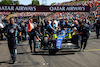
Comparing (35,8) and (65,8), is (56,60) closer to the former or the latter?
(35,8)

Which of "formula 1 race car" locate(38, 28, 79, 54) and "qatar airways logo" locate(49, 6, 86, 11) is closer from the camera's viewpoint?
"formula 1 race car" locate(38, 28, 79, 54)

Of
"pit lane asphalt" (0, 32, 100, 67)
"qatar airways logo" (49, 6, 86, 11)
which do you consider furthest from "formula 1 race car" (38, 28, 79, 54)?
"qatar airways logo" (49, 6, 86, 11)

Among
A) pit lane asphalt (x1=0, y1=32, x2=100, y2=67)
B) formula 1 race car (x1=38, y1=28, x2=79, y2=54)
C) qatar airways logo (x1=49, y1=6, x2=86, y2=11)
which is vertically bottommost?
pit lane asphalt (x1=0, y1=32, x2=100, y2=67)

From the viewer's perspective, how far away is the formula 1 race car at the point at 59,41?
9.69 meters

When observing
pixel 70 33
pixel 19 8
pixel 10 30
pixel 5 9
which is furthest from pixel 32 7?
pixel 10 30

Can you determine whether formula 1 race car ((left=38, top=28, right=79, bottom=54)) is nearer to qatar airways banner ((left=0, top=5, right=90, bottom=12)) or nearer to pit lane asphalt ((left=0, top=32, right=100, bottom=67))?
pit lane asphalt ((left=0, top=32, right=100, bottom=67))

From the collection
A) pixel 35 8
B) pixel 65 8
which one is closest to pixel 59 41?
pixel 35 8

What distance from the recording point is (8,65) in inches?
292

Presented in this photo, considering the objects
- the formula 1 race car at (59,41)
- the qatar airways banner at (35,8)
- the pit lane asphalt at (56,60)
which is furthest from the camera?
the qatar airways banner at (35,8)

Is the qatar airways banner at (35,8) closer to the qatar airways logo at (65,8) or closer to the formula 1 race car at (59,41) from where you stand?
the qatar airways logo at (65,8)

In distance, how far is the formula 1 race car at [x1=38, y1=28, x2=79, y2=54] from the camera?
969 centimetres

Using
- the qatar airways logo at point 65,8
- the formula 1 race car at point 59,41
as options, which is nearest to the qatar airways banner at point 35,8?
the qatar airways logo at point 65,8

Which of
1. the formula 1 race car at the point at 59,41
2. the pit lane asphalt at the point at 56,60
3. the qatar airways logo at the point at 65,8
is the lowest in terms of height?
the pit lane asphalt at the point at 56,60

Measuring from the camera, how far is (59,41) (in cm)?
973
